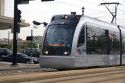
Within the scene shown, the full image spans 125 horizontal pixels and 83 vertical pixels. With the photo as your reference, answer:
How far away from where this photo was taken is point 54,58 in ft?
86.0

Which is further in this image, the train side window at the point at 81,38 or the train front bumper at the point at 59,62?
the train side window at the point at 81,38

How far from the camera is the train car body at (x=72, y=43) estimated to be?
2634 cm

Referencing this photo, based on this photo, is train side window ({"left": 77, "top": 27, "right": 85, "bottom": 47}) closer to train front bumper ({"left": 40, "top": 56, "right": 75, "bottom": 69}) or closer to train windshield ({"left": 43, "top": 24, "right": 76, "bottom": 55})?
train windshield ({"left": 43, "top": 24, "right": 76, "bottom": 55})

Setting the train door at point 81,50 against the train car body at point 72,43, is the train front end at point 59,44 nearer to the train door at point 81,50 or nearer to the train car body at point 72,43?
the train car body at point 72,43

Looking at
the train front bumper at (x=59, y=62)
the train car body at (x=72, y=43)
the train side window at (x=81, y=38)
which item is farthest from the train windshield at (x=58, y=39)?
the train side window at (x=81, y=38)

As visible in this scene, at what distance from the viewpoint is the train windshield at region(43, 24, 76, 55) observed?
87.0ft

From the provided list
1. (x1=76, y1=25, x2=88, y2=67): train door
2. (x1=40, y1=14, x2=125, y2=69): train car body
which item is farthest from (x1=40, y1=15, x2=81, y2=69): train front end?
(x1=76, y1=25, x2=88, y2=67): train door

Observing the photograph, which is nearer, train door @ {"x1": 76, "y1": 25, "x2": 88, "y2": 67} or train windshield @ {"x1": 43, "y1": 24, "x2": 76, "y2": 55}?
train windshield @ {"x1": 43, "y1": 24, "x2": 76, "y2": 55}

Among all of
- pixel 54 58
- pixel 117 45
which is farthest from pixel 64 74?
pixel 117 45

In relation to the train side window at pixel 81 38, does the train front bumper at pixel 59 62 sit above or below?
below

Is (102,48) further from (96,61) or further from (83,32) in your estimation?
(83,32)

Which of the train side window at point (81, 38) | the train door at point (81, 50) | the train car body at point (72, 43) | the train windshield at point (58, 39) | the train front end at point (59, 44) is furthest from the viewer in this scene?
the train side window at point (81, 38)

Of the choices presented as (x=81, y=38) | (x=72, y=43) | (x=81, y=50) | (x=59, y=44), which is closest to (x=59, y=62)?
(x=59, y=44)

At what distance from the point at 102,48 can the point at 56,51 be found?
5636 millimetres
